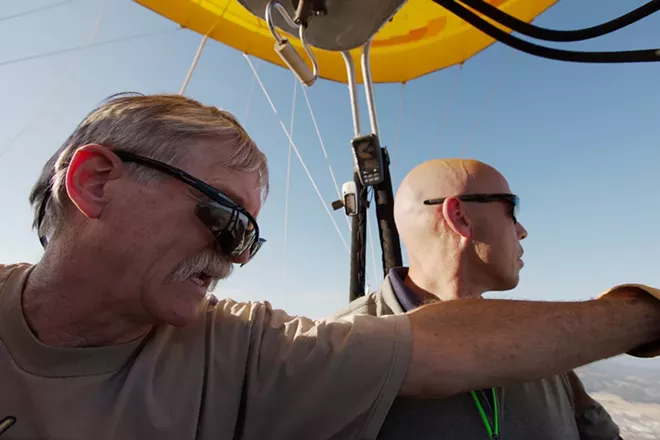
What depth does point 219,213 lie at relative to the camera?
0.68 meters

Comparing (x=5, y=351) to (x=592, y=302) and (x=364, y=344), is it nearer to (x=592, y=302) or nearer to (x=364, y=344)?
(x=364, y=344)

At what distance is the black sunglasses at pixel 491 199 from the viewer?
3.58 feet

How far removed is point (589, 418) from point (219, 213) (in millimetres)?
1022

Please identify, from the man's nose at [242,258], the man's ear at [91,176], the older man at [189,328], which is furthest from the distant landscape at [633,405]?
the man's ear at [91,176]

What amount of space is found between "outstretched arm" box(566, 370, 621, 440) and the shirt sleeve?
705mm

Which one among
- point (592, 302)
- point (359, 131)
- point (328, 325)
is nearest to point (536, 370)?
point (592, 302)

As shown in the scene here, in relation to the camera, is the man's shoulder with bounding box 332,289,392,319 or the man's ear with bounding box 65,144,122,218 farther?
the man's shoulder with bounding box 332,289,392,319

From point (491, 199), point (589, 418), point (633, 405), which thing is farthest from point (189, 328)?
point (633, 405)

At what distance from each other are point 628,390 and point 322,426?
512 centimetres

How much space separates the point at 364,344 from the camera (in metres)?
0.57

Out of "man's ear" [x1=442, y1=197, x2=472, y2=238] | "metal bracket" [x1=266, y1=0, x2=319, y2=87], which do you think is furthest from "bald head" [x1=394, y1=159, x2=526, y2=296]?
"metal bracket" [x1=266, y1=0, x2=319, y2=87]

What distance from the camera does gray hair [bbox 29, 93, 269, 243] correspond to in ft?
2.27

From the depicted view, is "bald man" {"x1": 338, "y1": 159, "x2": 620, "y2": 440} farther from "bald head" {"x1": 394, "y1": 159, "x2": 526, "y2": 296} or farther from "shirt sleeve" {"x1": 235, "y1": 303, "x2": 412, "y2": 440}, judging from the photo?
"shirt sleeve" {"x1": 235, "y1": 303, "x2": 412, "y2": 440}

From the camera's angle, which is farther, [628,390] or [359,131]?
[628,390]
